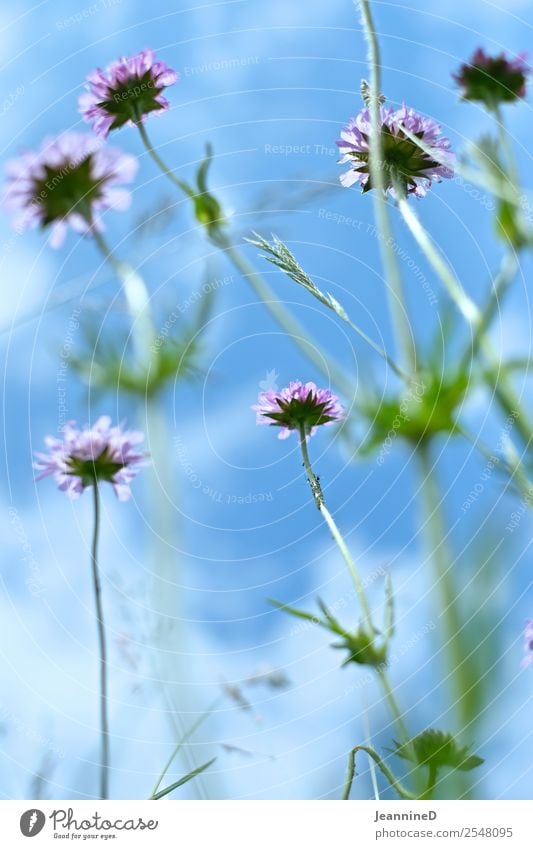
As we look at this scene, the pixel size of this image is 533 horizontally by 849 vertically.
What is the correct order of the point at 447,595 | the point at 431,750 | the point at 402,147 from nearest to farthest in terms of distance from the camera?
1. the point at 447,595
2. the point at 431,750
3. the point at 402,147

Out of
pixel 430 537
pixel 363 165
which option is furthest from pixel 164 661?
pixel 363 165

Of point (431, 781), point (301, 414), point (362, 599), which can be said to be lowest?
point (431, 781)

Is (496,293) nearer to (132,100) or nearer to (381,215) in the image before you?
(381,215)

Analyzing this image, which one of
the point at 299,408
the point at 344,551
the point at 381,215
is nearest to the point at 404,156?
the point at 381,215

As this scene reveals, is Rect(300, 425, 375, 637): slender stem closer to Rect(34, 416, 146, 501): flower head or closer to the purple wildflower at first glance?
the purple wildflower

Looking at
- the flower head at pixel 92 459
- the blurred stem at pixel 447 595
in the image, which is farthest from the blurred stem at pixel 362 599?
the flower head at pixel 92 459

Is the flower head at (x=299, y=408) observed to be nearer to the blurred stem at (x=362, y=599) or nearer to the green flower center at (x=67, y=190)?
the blurred stem at (x=362, y=599)

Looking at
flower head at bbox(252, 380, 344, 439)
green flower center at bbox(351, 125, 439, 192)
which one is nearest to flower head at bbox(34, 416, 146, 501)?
flower head at bbox(252, 380, 344, 439)
